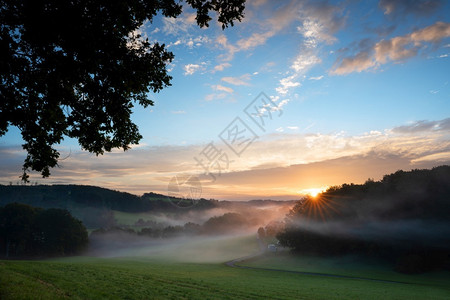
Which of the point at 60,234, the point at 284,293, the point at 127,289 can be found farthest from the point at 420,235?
the point at 60,234

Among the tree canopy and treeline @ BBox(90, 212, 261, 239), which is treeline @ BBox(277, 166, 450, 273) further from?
treeline @ BBox(90, 212, 261, 239)

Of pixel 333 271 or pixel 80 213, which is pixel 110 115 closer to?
pixel 333 271

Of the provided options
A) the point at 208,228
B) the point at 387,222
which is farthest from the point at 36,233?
the point at 387,222

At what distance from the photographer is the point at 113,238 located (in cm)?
12500

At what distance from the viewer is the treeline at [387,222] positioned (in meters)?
56.1

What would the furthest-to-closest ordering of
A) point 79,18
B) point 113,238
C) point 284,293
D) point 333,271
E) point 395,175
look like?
point 113,238 → point 395,175 → point 333,271 → point 284,293 → point 79,18

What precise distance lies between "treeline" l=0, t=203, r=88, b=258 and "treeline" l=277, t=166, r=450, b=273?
72.8 meters

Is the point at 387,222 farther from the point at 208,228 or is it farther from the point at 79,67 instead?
the point at 208,228

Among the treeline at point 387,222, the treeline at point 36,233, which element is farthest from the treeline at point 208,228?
the treeline at point 387,222

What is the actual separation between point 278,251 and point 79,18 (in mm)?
89087

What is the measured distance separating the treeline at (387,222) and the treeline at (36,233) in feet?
239

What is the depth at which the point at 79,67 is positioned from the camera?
11.5 metres

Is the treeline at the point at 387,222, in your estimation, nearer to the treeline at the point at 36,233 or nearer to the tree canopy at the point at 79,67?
the tree canopy at the point at 79,67

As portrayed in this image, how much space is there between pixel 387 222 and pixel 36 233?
108929mm
